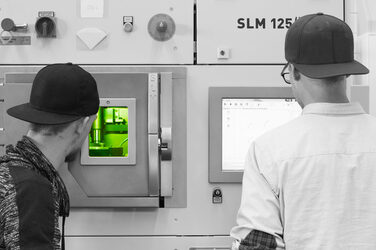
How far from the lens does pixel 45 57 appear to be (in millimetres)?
2186

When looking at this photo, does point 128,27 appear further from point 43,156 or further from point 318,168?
point 318,168

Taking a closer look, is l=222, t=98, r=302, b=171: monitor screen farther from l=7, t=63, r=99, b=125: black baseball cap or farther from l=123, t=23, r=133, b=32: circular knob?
l=7, t=63, r=99, b=125: black baseball cap

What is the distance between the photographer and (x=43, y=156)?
1.33 metres

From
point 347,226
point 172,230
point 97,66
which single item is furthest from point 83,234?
point 347,226

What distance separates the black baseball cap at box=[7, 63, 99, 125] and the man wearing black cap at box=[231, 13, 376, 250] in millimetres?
521

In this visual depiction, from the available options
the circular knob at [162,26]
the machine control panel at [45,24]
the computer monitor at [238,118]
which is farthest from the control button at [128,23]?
the computer monitor at [238,118]

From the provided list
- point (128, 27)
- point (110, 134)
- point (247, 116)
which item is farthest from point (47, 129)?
point (247, 116)

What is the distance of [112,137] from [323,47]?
107 centimetres

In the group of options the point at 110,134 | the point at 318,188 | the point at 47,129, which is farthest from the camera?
the point at 110,134

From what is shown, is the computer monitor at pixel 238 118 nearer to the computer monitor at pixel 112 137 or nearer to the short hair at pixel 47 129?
the computer monitor at pixel 112 137

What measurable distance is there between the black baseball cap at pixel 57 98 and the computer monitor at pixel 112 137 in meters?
0.65

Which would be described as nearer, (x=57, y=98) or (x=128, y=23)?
(x=57, y=98)

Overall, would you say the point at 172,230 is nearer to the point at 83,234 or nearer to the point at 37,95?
Answer: the point at 83,234

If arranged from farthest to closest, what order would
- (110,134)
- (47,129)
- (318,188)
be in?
(110,134), (47,129), (318,188)
